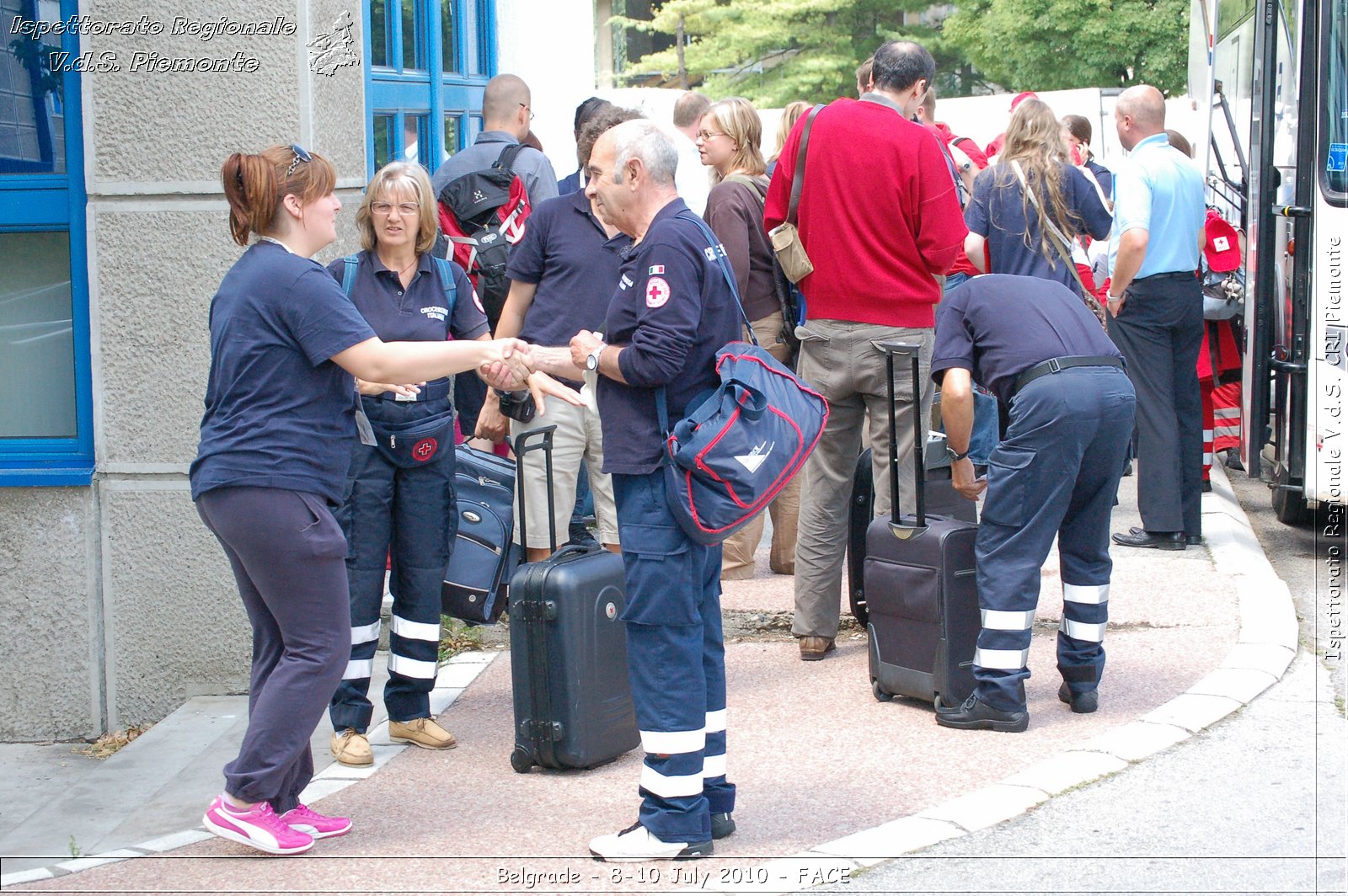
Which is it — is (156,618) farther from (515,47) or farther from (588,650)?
(515,47)

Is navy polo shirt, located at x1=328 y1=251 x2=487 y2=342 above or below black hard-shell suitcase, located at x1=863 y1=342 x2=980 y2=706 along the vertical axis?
above

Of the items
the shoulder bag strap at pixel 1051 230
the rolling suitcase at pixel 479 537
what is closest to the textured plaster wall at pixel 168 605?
the rolling suitcase at pixel 479 537

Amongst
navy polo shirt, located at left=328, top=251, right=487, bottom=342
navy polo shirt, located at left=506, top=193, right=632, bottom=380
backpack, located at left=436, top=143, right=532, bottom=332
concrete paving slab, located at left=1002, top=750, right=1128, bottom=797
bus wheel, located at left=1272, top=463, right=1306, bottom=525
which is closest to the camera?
concrete paving slab, located at left=1002, top=750, right=1128, bottom=797

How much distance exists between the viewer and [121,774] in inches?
230

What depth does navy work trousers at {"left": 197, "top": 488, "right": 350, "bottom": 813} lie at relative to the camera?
411cm

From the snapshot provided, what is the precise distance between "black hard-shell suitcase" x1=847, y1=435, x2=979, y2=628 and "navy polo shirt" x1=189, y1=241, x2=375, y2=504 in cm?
244

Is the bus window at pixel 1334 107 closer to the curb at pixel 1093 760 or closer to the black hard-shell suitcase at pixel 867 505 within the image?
the curb at pixel 1093 760

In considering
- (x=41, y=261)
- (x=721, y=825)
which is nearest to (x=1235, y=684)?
(x=721, y=825)

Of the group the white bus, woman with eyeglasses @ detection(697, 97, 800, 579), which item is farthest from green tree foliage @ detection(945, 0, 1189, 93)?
woman with eyeglasses @ detection(697, 97, 800, 579)

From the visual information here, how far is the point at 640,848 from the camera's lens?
4.02m

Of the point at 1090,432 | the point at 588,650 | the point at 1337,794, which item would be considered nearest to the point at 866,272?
the point at 1090,432

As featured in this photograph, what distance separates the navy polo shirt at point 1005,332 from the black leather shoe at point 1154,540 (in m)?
2.73

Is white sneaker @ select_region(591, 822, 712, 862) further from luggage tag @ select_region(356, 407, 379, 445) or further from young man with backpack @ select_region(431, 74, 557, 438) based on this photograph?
young man with backpack @ select_region(431, 74, 557, 438)

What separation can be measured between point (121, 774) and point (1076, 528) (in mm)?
3801
